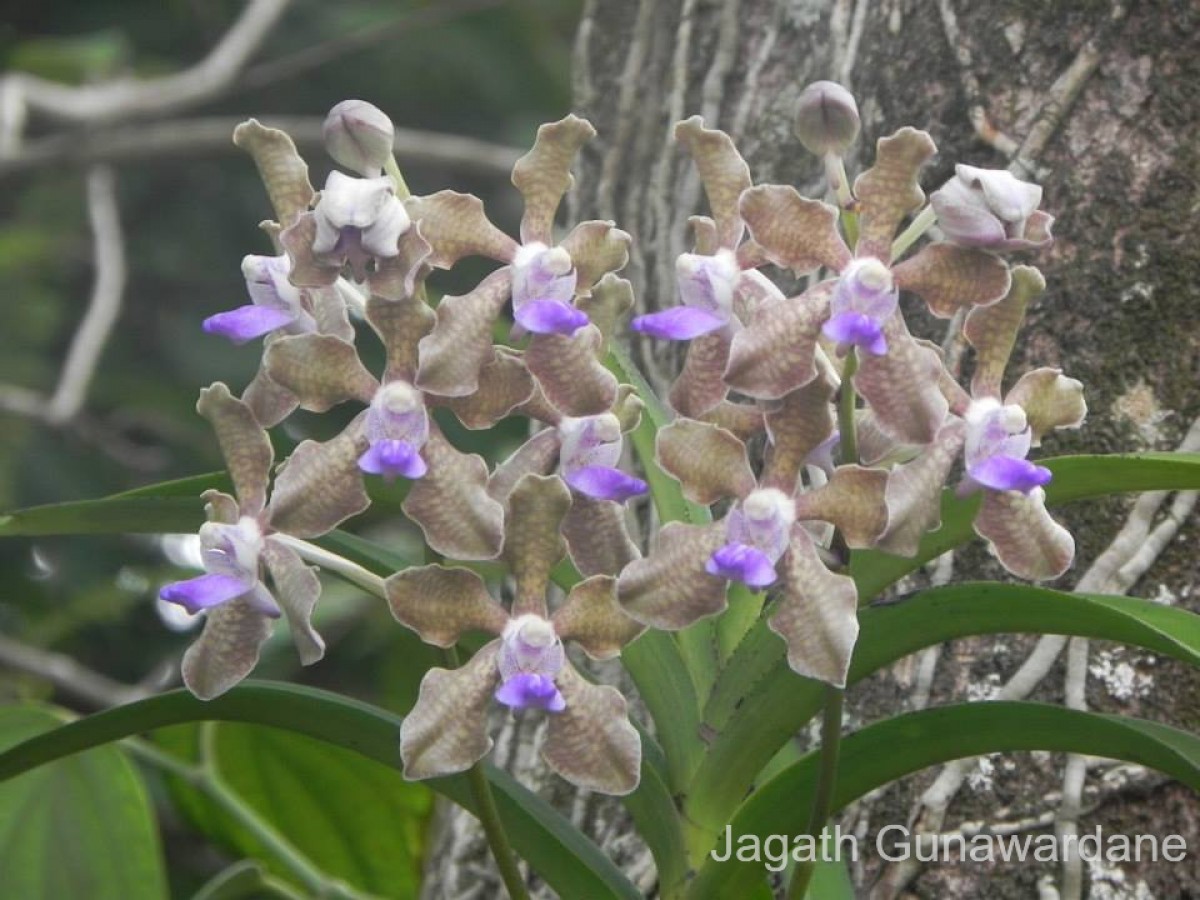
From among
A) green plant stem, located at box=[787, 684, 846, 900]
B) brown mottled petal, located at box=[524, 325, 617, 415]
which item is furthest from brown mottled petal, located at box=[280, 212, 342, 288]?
green plant stem, located at box=[787, 684, 846, 900]

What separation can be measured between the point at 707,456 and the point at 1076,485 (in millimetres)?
224

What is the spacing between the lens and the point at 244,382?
156 inches

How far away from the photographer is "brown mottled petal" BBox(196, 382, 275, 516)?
87 cm

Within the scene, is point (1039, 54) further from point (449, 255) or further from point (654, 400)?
point (449, 255)

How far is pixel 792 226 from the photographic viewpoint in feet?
2.66

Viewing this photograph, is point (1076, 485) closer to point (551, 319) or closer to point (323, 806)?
Answer: point (551, 319)

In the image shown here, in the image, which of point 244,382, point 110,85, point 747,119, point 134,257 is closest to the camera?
point 747,119

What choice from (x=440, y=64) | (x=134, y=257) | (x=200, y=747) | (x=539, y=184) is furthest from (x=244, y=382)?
(x=539, y=184)

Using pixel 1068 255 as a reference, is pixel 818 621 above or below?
below

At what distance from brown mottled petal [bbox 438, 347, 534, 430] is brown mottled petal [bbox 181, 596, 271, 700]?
15 cm

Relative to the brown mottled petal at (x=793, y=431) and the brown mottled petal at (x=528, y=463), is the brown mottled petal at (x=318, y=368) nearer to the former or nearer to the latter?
the brown mottled petal at (x=528, y=463)

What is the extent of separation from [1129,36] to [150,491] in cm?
87

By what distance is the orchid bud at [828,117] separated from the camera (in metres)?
0.84

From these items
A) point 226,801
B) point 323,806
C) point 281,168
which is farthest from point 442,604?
point 323,806
